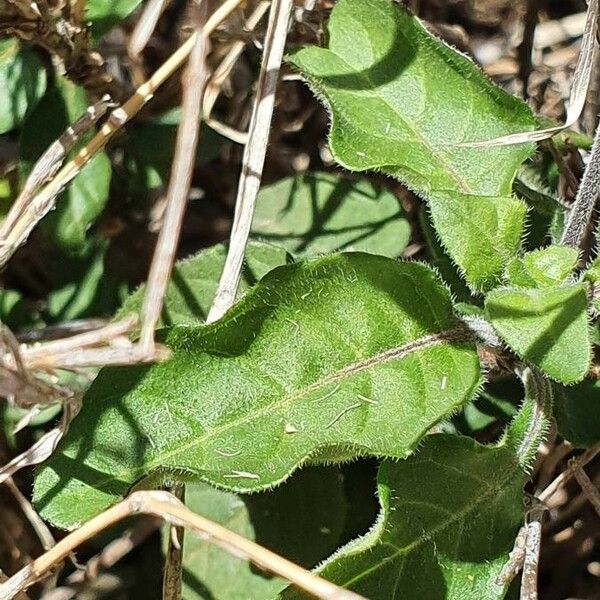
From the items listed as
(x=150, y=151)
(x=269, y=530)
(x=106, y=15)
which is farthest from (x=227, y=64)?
(x=269, y=530)

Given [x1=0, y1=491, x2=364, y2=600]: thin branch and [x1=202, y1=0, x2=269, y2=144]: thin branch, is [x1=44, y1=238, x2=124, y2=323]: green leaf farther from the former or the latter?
[x1=0, y1=491, x2=364, y2=600]: thin branch

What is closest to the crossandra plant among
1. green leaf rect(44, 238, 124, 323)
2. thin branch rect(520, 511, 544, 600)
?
thin branch rect(520, 511, 544, 600)

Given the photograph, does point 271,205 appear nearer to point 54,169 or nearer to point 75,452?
point 54,169

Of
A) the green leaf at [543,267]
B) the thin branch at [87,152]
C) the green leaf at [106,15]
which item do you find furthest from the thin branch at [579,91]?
the green leaf at [106,15]

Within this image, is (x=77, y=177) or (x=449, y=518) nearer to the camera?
(x=449, y=518)

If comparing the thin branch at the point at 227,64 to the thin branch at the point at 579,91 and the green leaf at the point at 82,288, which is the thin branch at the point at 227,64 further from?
the thin branch at the point at 579,91

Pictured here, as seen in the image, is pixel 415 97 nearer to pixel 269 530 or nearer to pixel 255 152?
pixel 255 152
